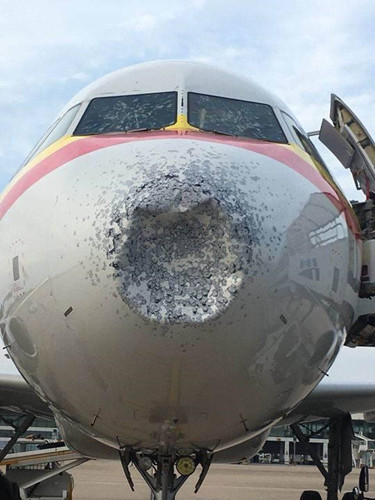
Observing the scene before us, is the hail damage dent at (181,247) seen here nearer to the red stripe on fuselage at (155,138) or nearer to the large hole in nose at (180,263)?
the large hole in nose at (180,263)

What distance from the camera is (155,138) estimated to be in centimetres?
511

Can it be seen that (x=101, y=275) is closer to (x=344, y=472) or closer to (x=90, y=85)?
(x=90, y=85)

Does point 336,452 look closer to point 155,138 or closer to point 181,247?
point 155,138

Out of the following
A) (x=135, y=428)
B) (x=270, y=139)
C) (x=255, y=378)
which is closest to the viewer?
(x=255, y=378)

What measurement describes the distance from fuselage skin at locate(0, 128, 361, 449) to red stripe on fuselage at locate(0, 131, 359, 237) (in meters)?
0.03

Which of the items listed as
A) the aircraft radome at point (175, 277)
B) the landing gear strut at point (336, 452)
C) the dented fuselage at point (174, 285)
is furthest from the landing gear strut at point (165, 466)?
the landing gear strut at point (336, 452)

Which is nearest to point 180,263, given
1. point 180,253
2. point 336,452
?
point 180,253

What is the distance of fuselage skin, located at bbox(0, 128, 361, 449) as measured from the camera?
4117 millimetres

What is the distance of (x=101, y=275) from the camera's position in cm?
416

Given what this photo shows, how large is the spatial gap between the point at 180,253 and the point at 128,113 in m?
2.22

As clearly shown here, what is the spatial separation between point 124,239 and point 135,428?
1.46 metres

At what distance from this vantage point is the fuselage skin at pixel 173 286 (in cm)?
412

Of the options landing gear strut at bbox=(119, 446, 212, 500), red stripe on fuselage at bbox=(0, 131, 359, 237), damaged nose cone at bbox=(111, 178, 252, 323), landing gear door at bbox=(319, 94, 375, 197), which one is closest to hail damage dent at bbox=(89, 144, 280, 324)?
damaged nose cone at bbox=(111, 178, 252, 323)

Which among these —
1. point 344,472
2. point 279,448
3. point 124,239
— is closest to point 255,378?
point 124,239
